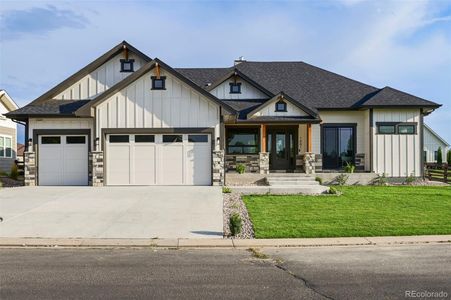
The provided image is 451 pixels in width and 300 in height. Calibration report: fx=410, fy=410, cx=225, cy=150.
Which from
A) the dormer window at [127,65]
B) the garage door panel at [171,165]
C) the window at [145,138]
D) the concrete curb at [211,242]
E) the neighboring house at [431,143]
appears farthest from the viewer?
the neighboring house at [431,143]

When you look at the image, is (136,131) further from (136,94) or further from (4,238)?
(4,238)

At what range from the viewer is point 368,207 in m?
13.0

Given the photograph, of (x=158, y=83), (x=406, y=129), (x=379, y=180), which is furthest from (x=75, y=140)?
(x=406, y=129)

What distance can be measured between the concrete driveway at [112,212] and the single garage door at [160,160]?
0.99 meters

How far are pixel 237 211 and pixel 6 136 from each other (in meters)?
22.7

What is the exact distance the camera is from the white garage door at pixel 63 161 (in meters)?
A: 19.0

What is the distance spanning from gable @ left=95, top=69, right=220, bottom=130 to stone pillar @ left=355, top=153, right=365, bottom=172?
8.53 m

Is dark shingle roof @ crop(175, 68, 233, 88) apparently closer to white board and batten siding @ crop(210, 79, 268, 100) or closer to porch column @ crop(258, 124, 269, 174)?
white board and batten siding @ crop(210, 79, 268, 100)

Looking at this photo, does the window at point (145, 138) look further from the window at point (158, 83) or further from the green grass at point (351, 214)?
the green grass at point (351, 214)

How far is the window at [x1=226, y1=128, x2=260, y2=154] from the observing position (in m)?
21.8

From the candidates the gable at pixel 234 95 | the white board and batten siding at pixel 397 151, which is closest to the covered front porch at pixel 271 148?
the gable at pixel 234 95

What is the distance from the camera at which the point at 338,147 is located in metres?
22.3

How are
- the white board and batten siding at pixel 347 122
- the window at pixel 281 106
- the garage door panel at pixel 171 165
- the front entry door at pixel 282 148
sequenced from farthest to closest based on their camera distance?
the front entry door at pixel 282 148, the white board and batten siding at pixel 347 122, the window at pixel 281 106, the garage door panel at pixel 171 165

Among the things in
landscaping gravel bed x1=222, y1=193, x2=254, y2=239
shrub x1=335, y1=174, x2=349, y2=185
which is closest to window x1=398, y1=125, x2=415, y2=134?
shrub x1=335, y1=174, x2=349, y2=185
